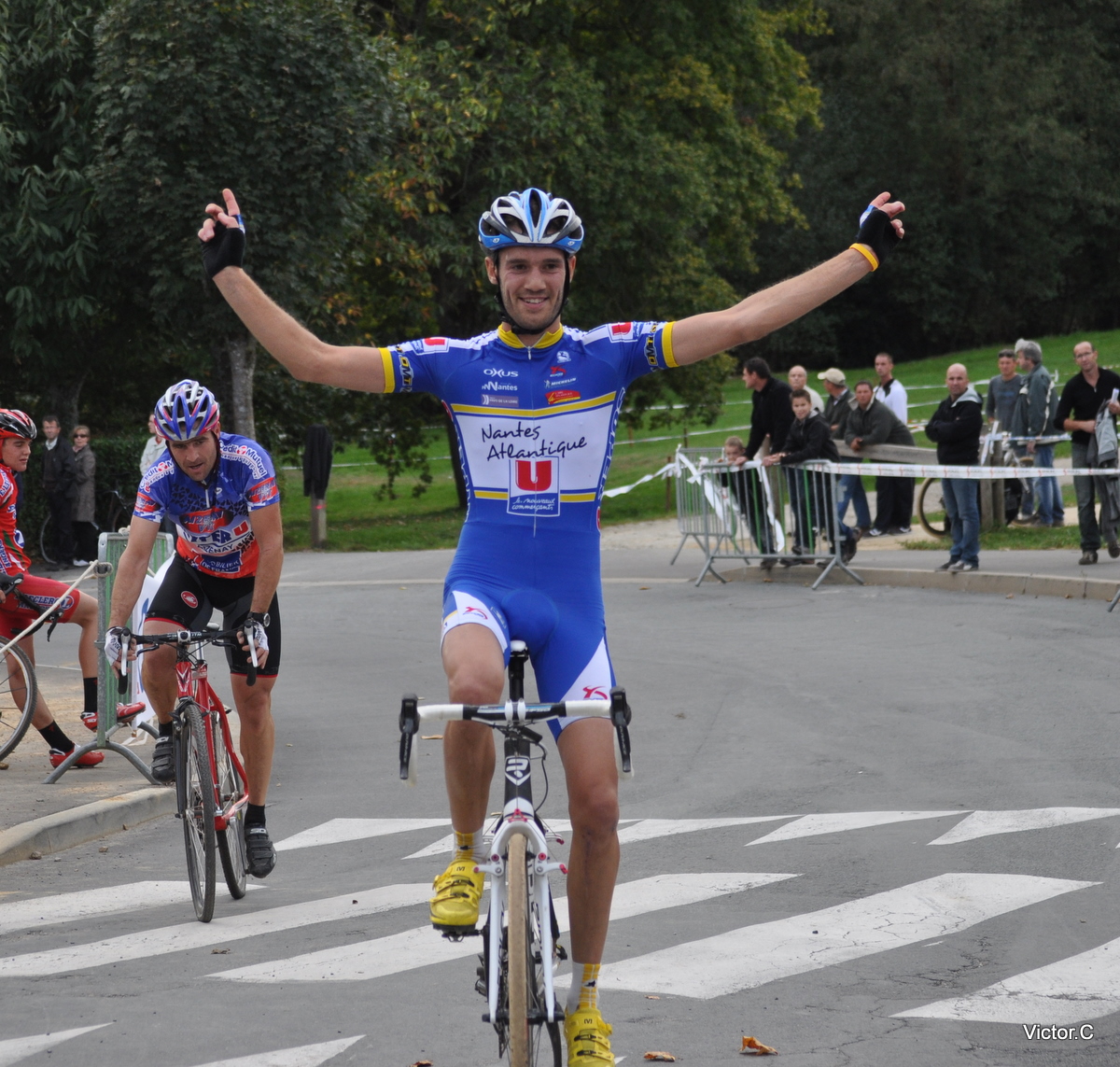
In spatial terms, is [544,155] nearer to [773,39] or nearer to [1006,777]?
[773,39]

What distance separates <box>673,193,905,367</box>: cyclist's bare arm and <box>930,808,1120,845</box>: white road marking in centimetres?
345

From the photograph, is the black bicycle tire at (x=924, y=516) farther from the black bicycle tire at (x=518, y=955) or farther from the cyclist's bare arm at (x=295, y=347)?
the black bicycle tire at (x=518, y=955)

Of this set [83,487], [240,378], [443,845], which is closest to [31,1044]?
[443,845]

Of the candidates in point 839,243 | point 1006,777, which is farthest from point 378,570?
point 839,243

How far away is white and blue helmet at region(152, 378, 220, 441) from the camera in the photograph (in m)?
6.77

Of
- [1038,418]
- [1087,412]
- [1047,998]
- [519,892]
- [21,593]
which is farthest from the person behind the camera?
[1038,418]

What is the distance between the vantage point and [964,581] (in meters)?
17.4

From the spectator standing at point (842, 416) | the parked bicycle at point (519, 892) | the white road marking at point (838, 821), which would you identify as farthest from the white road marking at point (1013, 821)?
the spectator standing at point (842, 416)

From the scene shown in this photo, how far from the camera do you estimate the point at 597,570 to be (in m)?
4.88

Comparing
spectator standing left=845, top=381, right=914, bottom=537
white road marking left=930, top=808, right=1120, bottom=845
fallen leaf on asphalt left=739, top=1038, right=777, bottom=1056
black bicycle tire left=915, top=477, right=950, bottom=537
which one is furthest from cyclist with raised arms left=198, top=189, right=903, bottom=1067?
black bicycle tire left=915, top=477, right=950, bottom=537

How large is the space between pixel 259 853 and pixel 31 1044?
209cm

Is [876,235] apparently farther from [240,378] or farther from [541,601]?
[240,378]

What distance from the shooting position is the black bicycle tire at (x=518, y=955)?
13.2 feet

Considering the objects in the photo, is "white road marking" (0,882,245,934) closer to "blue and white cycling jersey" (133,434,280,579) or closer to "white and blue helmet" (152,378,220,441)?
"blue and white cycling jersey" (133,434,280,579)
